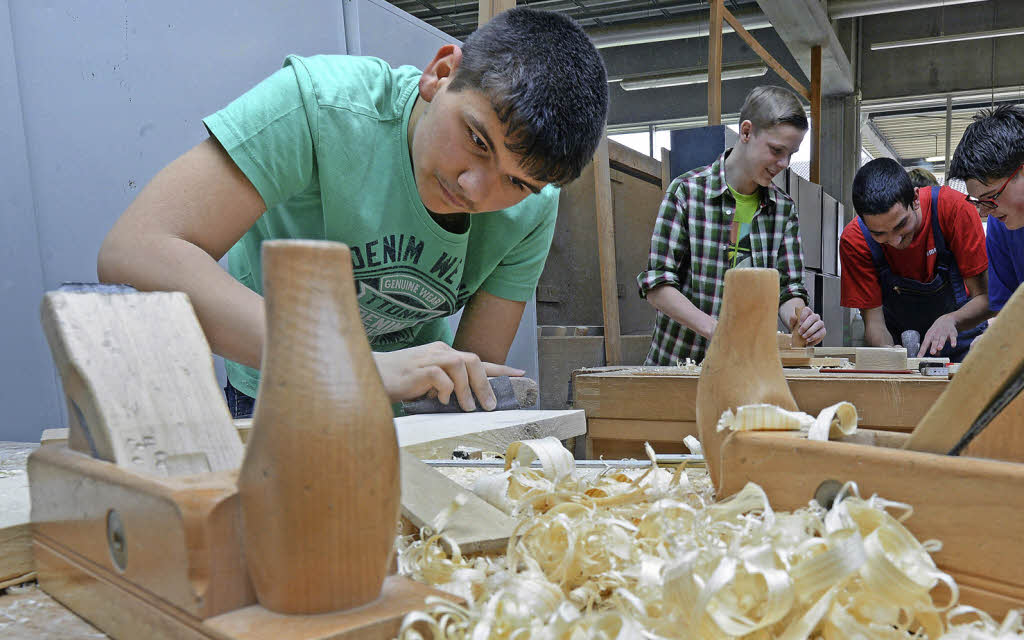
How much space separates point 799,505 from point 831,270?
5.30 m

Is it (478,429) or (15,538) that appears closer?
(15,538)

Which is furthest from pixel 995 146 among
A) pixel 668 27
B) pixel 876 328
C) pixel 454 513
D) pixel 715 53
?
pixel 668 27

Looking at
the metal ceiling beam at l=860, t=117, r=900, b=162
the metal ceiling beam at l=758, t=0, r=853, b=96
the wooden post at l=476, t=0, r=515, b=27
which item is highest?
the metal ceiling beam at l=758, t=0, r=853, b=96

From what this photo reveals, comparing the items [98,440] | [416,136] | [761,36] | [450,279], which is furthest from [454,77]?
[761,36]

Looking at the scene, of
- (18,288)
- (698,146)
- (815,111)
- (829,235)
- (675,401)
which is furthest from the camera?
(829,235)

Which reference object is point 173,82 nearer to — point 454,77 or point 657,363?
point 454,77

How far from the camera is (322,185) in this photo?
1096 mm

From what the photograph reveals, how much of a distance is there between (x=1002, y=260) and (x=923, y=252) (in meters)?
0.40

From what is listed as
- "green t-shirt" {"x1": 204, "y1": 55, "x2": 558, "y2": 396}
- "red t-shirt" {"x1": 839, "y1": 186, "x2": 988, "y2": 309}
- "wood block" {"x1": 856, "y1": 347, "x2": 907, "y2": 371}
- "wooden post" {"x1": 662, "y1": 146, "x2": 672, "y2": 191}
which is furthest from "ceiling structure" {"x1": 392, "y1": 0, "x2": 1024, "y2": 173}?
"green t-shirt" {"x1": 204, "y1": 55, "x2": 558, "y2": 396}

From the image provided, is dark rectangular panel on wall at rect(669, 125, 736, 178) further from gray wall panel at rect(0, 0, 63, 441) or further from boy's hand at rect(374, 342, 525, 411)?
gray wall panel at rect(0, 0, 63, 441)

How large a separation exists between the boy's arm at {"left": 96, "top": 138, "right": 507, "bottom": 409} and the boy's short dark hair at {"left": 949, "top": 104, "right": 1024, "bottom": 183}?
1.77 meters

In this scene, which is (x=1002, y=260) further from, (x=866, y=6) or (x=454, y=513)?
(x=866, y=6)

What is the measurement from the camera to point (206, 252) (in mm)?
1000

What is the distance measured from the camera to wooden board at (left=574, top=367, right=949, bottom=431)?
129 centimetres
